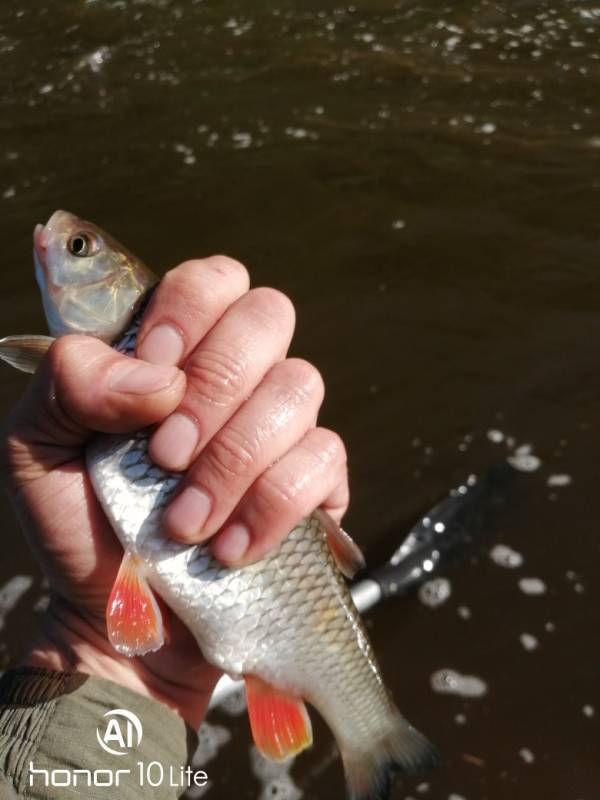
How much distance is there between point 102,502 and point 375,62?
7.65 m

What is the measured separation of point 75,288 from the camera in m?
2.23

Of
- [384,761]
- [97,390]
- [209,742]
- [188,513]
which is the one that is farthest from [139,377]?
[209,742]

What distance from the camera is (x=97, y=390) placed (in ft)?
6.63

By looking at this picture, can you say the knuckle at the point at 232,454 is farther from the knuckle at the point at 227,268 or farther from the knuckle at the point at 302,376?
the knuckle at the point at 227,268

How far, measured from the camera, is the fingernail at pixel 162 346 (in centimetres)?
217

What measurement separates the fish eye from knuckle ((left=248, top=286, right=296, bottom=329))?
45 centimetres

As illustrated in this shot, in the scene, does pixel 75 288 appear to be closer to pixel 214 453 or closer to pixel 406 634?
pixel 214 453

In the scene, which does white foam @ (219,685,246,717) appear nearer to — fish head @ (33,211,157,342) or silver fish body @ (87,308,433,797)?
silver fish body @ (87,308,433,797)

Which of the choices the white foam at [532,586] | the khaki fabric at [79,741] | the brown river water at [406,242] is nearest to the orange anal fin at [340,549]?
the khaki fabric at [79,741]

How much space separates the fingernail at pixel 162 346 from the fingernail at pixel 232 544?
463 mm

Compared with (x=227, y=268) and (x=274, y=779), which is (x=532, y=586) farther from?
(x=227, y=268)

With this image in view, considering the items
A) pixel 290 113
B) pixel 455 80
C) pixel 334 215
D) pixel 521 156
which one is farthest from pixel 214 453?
pixel 455 80

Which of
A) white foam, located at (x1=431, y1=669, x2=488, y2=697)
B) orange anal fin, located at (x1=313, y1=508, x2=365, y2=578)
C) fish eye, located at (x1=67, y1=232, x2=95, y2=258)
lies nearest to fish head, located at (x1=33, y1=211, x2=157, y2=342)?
fish eye, located at (x1=67, y1=232, x2=95, y2=258)

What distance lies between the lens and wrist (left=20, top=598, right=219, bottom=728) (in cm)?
241
